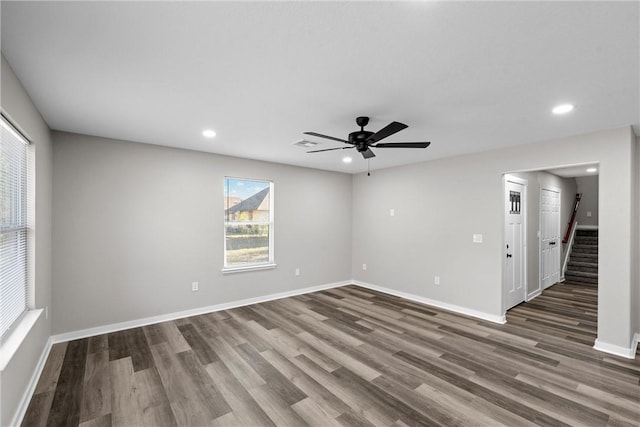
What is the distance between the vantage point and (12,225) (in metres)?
2.24

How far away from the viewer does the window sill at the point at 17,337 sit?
1893mm

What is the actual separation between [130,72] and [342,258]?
5.11 m

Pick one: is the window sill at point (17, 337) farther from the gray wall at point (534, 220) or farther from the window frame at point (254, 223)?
the gray wall at point (534, 220)

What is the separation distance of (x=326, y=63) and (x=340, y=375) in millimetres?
2633

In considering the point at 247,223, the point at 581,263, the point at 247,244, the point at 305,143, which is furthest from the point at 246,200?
the point at 581,263

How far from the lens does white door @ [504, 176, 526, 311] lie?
175 inches

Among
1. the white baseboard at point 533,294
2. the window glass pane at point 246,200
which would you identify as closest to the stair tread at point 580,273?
the white baseboard at point 533,294

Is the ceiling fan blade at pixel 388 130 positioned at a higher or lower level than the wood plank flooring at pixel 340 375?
higher

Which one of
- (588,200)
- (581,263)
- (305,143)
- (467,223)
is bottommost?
(581,263)

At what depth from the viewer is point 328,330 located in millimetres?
3793

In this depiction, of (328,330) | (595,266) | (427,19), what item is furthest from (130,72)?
(595,266)

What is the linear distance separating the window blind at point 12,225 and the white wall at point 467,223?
5.09 m

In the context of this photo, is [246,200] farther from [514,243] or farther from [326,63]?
[514,243]

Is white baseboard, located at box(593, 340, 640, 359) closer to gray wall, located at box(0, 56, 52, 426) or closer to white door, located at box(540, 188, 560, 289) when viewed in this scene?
white door, located at box(540, 188, 560, 289)
